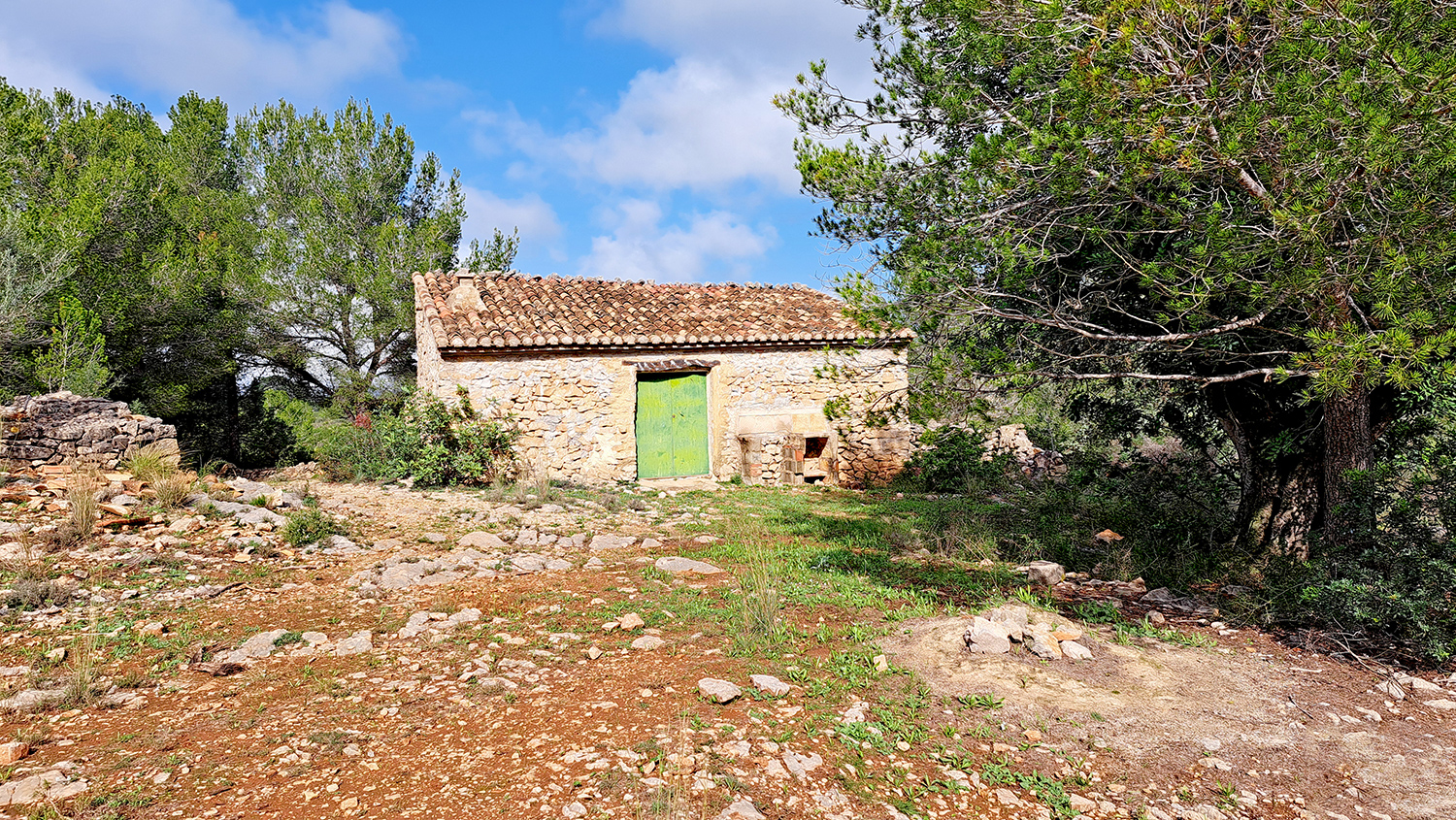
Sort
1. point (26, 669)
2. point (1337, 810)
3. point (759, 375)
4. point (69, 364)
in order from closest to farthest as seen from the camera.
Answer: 1. point (1337, 810)
2. point (26, 669)
3. point (69, 364)
4. point (759, 375)

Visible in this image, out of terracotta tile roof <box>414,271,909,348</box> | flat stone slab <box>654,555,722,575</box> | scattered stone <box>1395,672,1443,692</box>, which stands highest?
terracotta tile roof <box>414,271,909,348</box>

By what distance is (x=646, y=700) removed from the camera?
3.71 m

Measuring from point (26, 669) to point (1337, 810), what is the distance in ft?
19.9

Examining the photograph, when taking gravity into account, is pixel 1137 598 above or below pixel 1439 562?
below

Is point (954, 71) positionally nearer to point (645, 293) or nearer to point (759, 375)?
point (759, 375)

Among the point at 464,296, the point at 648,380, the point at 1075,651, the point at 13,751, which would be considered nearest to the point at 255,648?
the point at 13,751

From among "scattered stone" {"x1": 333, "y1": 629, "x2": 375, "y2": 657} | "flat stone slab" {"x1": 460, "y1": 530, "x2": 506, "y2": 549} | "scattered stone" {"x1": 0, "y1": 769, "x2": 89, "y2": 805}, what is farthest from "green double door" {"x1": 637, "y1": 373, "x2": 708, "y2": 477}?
"scattered stone" {"x1": 0, "y1": 769, "x2": 89, "y2": 805}

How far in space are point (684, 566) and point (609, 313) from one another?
24.4ft

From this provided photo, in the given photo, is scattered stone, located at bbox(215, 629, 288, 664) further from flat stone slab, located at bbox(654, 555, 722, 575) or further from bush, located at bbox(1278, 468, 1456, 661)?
bush, located at bbox(1278, 468, 1456, 661)

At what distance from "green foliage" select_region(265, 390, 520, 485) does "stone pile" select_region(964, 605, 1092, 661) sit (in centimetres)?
834

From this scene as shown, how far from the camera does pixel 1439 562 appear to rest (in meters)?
4.14

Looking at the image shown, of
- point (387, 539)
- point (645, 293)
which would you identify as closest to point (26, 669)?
point (387, 539)

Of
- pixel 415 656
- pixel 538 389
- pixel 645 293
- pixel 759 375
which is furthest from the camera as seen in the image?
pixel 645 293

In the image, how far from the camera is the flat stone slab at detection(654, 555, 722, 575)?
631 cm
